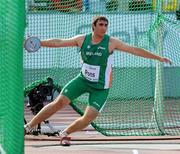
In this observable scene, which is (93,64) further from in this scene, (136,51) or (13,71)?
(13,71)

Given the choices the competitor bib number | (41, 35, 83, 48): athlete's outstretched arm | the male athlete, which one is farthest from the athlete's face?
the competitor bib number

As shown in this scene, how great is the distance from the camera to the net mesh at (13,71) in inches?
200

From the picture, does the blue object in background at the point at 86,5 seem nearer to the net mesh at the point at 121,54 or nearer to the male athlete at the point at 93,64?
the net mesh at the point at 121,54

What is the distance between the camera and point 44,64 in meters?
13.1

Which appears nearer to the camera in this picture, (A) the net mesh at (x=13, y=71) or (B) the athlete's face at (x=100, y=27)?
(A) the net mesh at (x=13, y=71)

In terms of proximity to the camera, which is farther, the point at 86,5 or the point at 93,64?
the point at 86,5

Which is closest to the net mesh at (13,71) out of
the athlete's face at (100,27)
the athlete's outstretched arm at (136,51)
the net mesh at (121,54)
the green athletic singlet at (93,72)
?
the athlete's face at (100,27)

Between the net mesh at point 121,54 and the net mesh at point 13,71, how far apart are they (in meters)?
6.11

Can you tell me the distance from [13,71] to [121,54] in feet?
30.9

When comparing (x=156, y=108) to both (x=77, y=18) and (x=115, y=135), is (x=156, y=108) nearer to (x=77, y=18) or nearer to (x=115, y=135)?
(x=115, y=135)

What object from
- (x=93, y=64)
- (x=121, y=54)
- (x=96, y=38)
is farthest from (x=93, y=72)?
(x=121, y=54)

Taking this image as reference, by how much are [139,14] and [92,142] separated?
363 cm

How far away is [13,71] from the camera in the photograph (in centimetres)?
511

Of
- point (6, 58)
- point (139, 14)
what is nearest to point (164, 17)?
point (139, 14)
